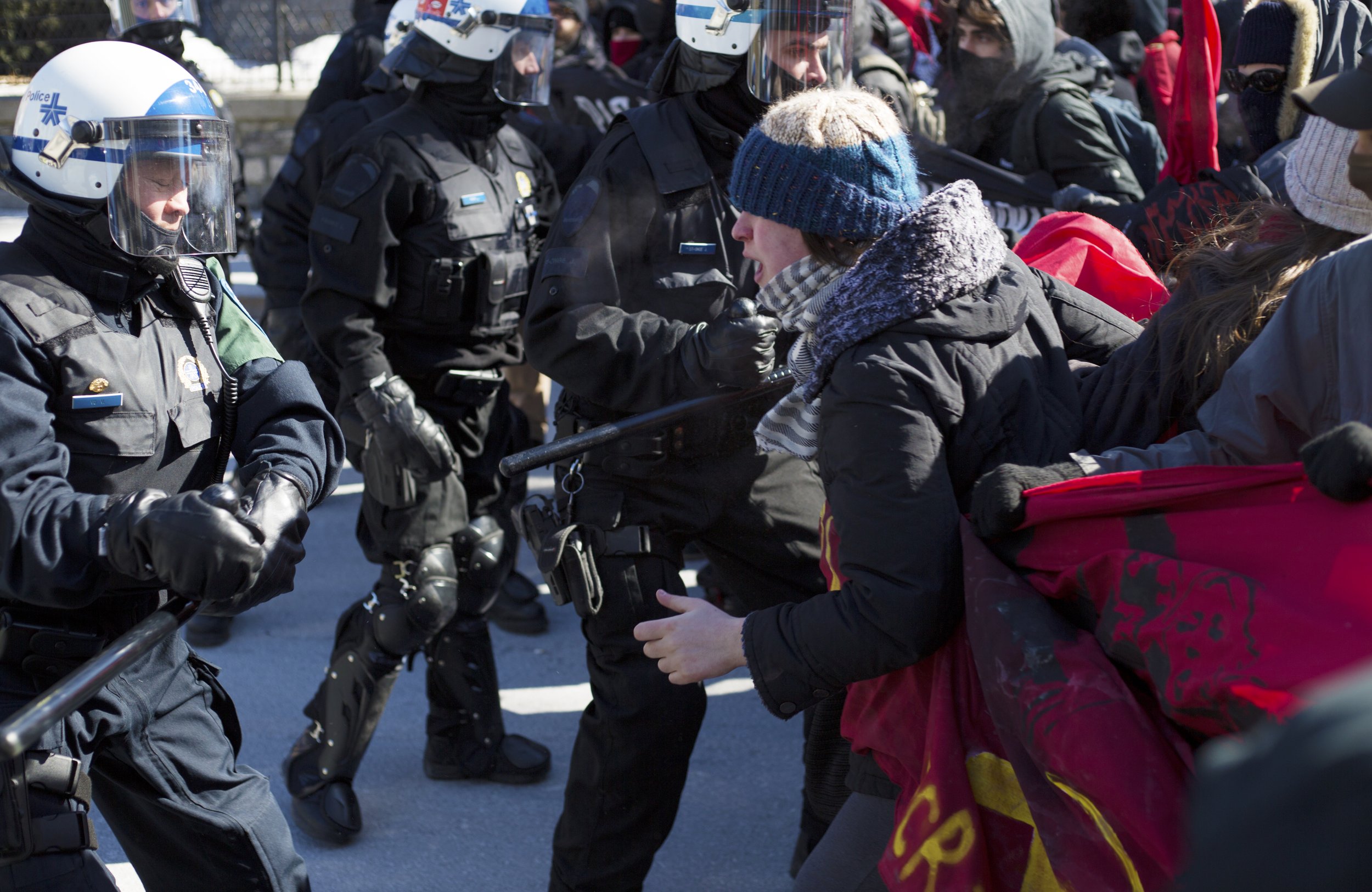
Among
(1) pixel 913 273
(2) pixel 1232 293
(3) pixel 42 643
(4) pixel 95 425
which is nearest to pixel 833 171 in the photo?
(1) pixel 913 273

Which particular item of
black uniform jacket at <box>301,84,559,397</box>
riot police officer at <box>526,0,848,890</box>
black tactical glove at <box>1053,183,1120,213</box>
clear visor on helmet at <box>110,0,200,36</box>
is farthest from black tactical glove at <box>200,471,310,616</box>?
clear visor on helmet at <box>110,0,200,36</box>

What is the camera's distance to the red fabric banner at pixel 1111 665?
137 centimetres

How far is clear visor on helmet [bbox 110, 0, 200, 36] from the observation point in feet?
15.8

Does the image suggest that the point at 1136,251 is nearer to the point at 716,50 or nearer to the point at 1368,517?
the point at 716,50

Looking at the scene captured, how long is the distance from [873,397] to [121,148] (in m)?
1.28

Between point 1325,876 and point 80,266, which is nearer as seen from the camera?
point 1325,876

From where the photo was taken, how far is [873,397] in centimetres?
174

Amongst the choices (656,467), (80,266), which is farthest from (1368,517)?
(80,266)

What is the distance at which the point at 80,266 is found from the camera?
2.06 metres

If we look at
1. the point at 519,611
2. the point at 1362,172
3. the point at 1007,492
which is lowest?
the point at 519,611

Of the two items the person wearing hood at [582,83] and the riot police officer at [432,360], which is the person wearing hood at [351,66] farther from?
the riot police officer at [432,360]

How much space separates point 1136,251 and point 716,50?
998mm

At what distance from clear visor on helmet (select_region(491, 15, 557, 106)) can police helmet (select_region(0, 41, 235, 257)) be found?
Answer: 1.51m

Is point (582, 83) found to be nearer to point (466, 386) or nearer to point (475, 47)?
point (475, 47)
